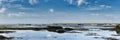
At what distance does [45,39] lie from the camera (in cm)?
4572

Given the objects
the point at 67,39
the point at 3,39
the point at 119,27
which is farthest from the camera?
the point at 119,27

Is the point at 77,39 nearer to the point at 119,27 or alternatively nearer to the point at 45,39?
the point at 45,39

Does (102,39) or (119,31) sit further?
(119,31)

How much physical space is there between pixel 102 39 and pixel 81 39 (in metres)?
3.09

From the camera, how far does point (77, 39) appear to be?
4662 centimetres

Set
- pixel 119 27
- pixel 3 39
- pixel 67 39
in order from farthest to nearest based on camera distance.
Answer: pixel 119 27 < pixel 67 39 < pixel 3 39

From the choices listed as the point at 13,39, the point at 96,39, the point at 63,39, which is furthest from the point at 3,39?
the point at 96,39

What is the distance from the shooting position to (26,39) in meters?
45.5

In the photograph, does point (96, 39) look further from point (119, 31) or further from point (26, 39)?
point (119, 31)

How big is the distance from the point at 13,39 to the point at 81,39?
32.7ft

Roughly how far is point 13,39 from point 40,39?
391cm

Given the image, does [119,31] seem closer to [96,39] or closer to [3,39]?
[96,39]

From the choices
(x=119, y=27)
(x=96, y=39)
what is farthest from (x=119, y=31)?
(x=96, y=39)

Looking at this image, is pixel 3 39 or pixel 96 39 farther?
pixel 96 39
